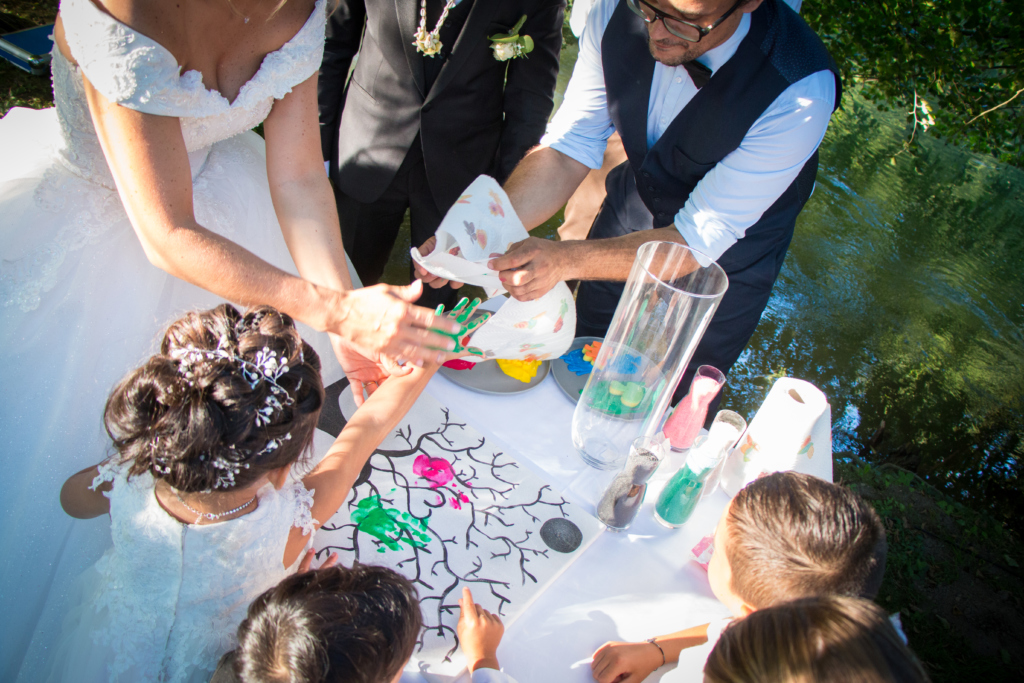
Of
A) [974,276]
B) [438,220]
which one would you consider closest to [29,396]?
[438,220]

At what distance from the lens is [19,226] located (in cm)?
149

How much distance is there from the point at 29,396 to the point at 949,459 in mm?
4733

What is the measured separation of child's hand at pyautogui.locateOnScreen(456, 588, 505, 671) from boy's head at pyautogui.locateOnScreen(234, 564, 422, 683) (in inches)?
4.2

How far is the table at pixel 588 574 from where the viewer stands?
1062 mm

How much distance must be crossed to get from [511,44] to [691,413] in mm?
1345

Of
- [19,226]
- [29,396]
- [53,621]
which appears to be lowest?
[53,621]

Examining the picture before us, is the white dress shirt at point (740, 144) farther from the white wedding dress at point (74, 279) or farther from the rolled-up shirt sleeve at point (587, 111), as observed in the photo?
the white wedding dress at point (74, 279)

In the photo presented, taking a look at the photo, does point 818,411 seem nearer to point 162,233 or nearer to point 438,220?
point 162,233

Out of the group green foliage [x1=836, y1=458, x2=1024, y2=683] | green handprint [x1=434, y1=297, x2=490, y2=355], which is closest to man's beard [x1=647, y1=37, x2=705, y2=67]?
green handprint [x1=434, y1=297, x2=490, y2=355]

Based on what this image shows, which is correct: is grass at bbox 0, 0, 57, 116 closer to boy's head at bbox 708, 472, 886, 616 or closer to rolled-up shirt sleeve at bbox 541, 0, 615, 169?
rolled-up shirt sleeve at bbox 541, 0, 615, 169

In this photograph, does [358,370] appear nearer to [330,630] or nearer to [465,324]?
[465,324]

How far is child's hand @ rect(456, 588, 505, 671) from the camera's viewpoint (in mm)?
1004

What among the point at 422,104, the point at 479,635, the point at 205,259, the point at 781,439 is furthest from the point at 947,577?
the point at 205,259

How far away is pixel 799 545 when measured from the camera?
1012mm
